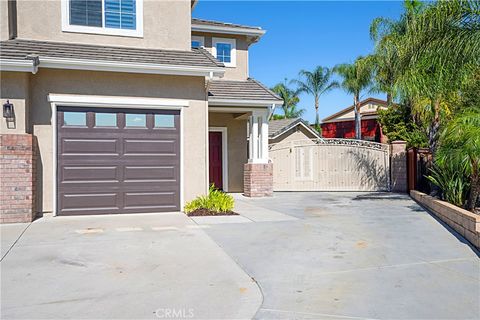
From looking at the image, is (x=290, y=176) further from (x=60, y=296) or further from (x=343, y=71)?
(x=343, y=71)

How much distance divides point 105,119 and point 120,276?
6126mm

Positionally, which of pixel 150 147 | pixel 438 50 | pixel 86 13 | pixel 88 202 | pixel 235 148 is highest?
pixel 86 13

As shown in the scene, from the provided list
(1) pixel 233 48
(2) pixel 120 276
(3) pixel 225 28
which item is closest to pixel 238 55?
(1) pixel 233 48

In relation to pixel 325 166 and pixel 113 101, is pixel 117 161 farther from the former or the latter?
pixel 325 166

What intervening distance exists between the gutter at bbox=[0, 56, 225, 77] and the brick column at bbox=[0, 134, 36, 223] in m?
1.53

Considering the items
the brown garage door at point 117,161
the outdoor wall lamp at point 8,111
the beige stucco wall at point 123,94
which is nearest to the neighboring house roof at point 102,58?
the beige stucco wall at point 123,94

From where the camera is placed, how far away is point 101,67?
417 inches

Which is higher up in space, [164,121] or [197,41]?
[197,41]

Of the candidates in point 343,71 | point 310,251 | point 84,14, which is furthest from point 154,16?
point 343,71

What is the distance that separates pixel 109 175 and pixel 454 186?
8.53 meters

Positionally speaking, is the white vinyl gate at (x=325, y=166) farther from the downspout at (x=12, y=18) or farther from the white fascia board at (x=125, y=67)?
the downspout at (x=12, y=18)

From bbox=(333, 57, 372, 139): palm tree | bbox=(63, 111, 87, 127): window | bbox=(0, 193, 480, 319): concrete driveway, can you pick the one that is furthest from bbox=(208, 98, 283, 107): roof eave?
bbox=(333, 57, 372, 139): palm tree

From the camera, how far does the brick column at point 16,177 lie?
979 centimetres

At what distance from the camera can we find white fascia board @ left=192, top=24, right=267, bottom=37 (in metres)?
16.8
